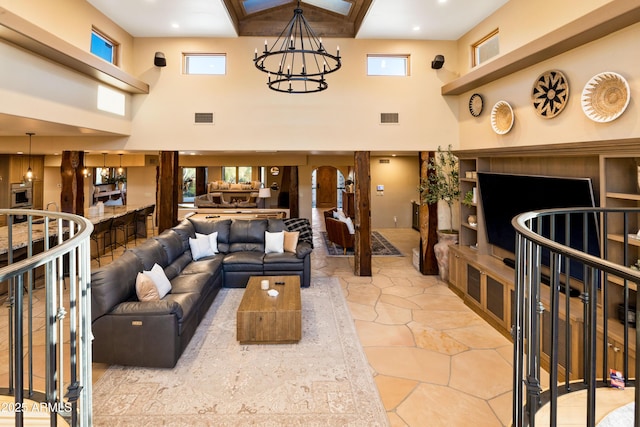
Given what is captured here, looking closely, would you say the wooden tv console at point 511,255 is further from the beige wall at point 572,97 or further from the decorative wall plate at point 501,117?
the decorative wall plate at point 501,117

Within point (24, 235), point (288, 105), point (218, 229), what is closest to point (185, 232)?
point (218, 229)

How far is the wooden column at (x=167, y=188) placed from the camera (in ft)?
22.8

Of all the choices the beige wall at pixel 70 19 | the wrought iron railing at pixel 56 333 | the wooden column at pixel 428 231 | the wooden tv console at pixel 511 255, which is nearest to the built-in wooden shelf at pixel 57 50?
the beige wall at pixel 70 19

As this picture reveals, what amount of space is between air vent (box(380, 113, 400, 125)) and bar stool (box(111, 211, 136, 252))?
6077 millimetres

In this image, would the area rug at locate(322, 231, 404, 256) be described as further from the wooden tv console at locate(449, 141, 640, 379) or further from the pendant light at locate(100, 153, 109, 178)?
the pendant light at locate(100, 153, 109, 178)

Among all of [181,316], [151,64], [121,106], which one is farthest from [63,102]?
[181,316]

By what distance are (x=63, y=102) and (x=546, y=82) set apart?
251 inches

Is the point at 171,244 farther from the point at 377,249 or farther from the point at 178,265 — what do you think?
the point at 377,249

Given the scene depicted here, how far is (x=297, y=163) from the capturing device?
11.1 m

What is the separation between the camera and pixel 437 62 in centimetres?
661

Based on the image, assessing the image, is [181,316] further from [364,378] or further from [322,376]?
[364,378]

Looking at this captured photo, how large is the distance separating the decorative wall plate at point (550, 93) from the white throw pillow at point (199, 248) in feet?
18.1

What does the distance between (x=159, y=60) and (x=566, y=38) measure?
628 centimetres

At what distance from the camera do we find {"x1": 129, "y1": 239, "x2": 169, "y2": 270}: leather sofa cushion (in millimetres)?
4651
